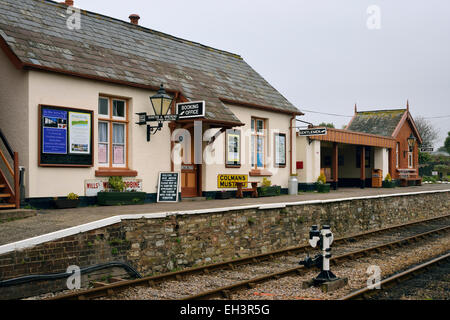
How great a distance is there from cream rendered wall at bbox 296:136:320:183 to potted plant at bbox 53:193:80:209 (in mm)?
12667

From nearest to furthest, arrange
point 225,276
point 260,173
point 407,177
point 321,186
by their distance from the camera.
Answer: point 225,276, point 260,173, point 321,186, point 407,177

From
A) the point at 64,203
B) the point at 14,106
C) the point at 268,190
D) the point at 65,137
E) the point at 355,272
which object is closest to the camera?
the point at 355,272

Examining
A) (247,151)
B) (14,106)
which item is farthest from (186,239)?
(247,151)

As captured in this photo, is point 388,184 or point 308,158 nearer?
point 308,158

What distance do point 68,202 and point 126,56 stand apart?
5477 millimetres

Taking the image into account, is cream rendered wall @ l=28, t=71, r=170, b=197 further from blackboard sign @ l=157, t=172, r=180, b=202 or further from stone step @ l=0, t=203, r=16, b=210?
stone step @ l=0, t=203, r=16, b=210

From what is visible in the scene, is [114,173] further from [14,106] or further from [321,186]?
[321,186]

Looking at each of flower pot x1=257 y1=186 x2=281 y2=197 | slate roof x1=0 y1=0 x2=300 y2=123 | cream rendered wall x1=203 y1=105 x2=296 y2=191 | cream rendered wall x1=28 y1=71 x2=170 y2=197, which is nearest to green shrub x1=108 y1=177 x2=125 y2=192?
cream rendered wall x1=28 y1=71 x2=170 y2=197

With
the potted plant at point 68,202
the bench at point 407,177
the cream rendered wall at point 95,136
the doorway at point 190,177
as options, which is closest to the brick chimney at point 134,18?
the cream rendered wall at point 95,136

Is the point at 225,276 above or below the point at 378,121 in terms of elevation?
below

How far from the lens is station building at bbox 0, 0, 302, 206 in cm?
1214

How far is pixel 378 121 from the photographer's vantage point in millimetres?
34219

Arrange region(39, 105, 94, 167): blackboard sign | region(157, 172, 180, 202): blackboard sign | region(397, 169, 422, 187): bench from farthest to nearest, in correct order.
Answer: region(397, 169, 422, 187): bench, region(157, 172, 180, 202): blackboard sign, region(39, 105, 94, 167): blackboard sign

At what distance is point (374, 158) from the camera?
30234 mm
